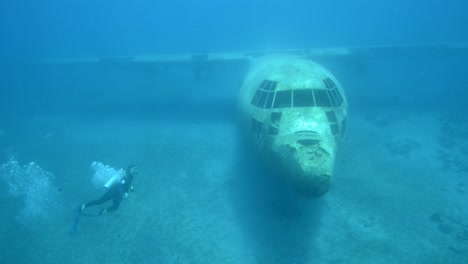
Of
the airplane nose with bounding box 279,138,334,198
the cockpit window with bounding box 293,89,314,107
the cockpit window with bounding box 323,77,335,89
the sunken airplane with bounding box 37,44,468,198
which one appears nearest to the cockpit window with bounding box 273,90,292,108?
the sunken airplane with bounding box 37,44,468,198

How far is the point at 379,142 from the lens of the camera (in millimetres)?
14125

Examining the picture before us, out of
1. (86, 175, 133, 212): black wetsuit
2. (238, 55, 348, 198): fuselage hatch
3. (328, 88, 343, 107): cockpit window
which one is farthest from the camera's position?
(86, 175, 133, 212): black wetsuit

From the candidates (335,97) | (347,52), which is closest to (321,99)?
(335,97)

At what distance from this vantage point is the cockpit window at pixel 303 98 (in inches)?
305

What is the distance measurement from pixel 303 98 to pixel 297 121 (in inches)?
41.0

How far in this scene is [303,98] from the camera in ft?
25.8

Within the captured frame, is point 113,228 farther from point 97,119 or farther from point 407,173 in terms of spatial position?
point 97,119

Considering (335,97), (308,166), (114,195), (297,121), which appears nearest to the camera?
(308,166)

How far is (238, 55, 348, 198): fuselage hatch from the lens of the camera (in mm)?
5941

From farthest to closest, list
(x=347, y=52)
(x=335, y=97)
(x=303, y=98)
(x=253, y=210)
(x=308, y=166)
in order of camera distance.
Answer: (x=347, y=52), (x=253, y=210), (x=335, y=97), (x=303, y=98), (x=308, y=166)

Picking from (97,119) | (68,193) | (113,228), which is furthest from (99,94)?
(113,228)

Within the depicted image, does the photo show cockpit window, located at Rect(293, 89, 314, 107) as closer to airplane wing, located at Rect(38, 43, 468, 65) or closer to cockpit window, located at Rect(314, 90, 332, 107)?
cockpit window, located at Rect(314, 90, 332, 107)

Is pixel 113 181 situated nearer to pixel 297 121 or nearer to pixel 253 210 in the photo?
pixel 253 210

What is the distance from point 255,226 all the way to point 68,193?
8.59 metres
